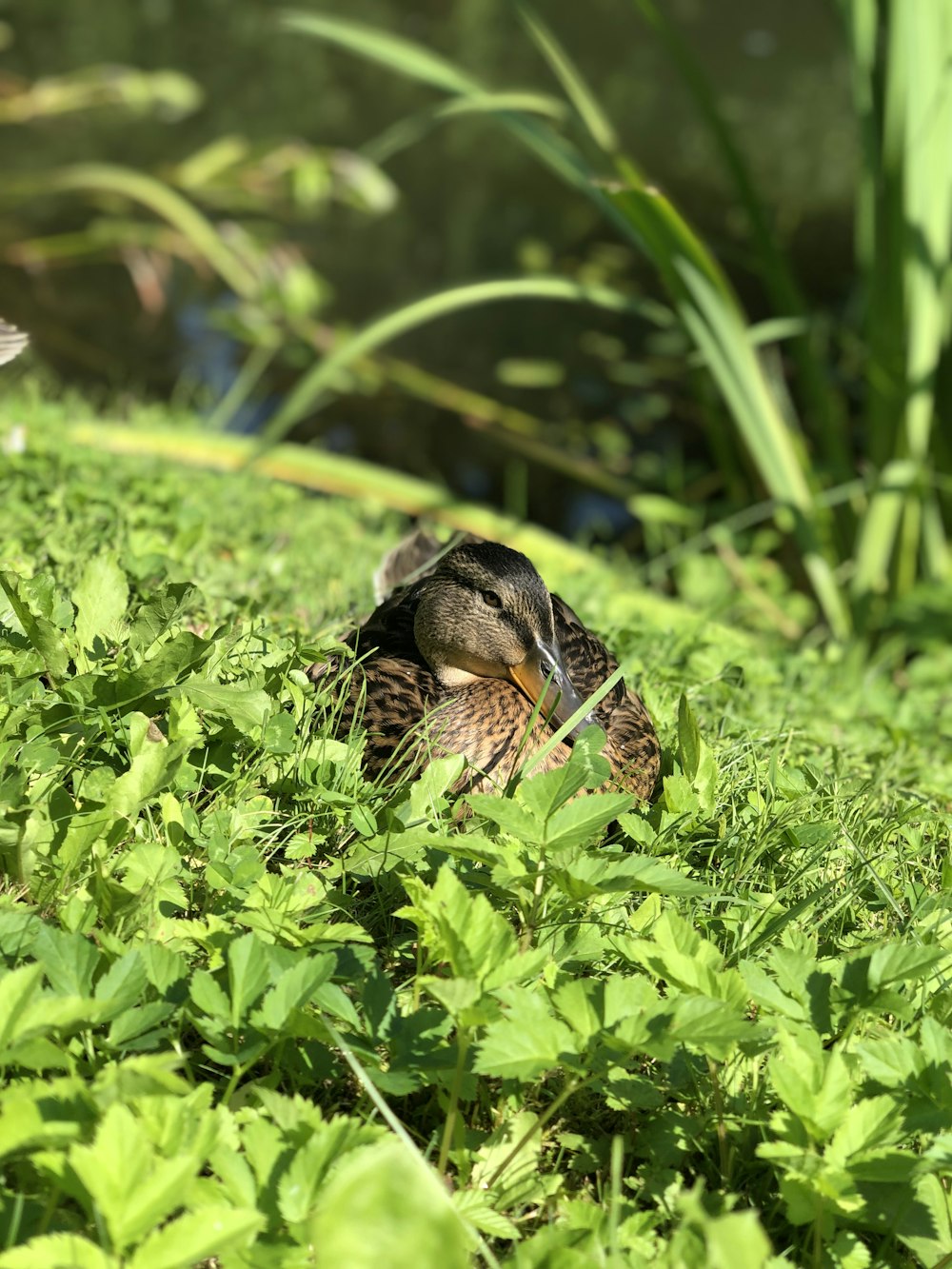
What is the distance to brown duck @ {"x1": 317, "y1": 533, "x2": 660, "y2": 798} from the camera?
6.84ft

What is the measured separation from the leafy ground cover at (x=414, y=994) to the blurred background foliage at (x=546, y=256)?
192 cm

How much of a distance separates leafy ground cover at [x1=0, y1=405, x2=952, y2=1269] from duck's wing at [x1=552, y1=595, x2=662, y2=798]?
8 cm

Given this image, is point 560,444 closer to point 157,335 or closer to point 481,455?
point 481,455

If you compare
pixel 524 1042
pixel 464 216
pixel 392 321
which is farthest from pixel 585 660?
pixel 464 216

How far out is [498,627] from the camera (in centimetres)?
224

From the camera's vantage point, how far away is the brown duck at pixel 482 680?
6.84 ft

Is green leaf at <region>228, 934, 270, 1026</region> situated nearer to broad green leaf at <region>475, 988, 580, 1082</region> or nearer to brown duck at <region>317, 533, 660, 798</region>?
broad green leaf at <region>475, 988, 580, 1082</region>

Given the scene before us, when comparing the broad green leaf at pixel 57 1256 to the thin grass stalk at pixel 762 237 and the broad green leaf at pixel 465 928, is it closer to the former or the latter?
the broad green leaf at pixel 465 928

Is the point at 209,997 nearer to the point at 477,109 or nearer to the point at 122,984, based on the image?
the point at 122,984

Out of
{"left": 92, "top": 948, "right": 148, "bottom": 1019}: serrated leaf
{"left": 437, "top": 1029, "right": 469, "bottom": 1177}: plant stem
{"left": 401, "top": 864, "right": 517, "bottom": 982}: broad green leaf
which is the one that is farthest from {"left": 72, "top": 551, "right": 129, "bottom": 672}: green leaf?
{"left": 437, "top": 1029, "right": 469, "bottom": 1177}: plant stem

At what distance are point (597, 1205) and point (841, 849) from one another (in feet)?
2.80

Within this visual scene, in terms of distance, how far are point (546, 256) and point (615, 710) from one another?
572cm

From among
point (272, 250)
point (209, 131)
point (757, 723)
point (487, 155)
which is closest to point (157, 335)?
point (272, 250)

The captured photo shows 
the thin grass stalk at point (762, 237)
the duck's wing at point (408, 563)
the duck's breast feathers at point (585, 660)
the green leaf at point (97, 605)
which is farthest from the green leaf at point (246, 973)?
the thin grass stalk at point (762, 237)
